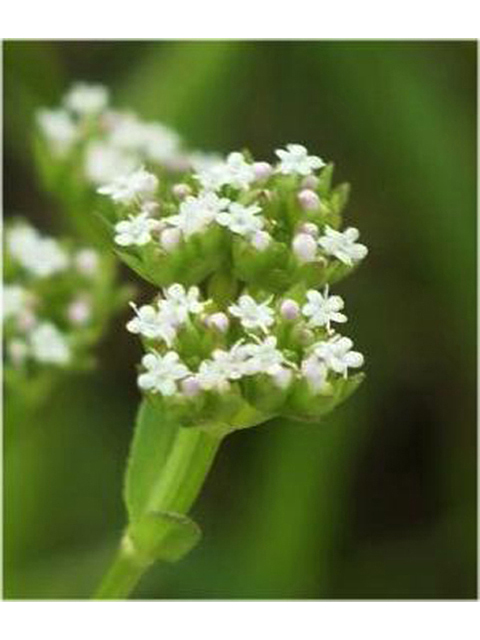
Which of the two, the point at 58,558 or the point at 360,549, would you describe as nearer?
the point at 58,558

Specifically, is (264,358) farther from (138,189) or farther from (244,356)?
(138,189)

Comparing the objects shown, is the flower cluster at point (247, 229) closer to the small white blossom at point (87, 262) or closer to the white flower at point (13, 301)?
the white flower at point (13, 301)

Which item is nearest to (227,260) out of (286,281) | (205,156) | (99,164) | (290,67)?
(286,281)

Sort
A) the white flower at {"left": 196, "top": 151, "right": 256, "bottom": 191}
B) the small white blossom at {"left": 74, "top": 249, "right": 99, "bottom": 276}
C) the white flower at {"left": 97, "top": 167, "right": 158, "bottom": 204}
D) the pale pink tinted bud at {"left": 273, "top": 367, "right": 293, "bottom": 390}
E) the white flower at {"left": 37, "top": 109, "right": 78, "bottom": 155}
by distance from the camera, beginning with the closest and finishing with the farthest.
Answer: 1. the pale pink tinted bud at {"left": 273, "top": 367, "right": 293, "bottom": 390}
2. the white flower at {"left": 196, "top": 151, "right": 256, "bottom": 191}
3. the white flower at {"left": 97, "top": 167, "right": 158, "bottom": 204}
4. the small white blossom at {"left": 74, "top": 249, "right": 99, "bottom": 276}
5. the white flower at {"left": 37, "top": 109, "right": 78, "bottom": 155}

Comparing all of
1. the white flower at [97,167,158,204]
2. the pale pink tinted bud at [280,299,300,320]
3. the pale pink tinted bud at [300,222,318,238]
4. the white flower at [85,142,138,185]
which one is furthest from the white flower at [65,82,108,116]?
the pale pink tinted bud at [280,299,300,320]

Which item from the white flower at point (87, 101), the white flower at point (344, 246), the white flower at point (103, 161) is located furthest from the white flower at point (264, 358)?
the white flower at point (87, 101)

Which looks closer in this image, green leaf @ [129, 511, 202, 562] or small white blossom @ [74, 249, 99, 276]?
green leaf @ [129, 511, 202, 562]

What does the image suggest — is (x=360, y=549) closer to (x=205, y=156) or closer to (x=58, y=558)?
(x=58, y=558)

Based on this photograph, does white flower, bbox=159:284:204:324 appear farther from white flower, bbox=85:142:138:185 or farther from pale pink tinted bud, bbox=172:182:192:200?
white flower, bbox=85:142:138:185
